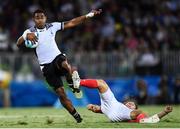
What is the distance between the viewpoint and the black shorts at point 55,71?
15.6 meters

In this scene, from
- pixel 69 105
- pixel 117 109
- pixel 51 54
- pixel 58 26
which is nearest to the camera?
pixel 117 109

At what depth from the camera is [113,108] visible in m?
15.5

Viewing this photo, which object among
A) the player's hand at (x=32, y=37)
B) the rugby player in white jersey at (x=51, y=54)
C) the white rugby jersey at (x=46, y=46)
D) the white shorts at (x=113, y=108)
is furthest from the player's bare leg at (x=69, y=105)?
the player's hand at (x=32, y=37)

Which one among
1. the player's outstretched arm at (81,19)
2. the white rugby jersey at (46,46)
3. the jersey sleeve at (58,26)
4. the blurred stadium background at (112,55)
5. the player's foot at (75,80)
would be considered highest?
the player's outstretched arm at (81,19)

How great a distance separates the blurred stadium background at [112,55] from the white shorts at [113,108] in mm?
11373

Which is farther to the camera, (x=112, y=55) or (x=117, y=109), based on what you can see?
(x=112, y=55)

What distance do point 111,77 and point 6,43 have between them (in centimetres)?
472

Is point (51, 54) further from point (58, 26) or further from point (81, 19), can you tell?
point (81, 19)

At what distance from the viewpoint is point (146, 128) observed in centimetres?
1389

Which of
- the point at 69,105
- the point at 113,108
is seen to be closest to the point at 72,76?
the point at 69,105

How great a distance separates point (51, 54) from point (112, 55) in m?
13.0

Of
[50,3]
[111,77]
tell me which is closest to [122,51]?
[111,77]

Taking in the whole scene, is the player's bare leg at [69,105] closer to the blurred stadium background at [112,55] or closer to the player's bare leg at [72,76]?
the player's bare leg at [72,76]

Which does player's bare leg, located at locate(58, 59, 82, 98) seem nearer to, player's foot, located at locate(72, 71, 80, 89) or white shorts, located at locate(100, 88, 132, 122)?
player's foot, located at locate(72, 71, 80, 89)
